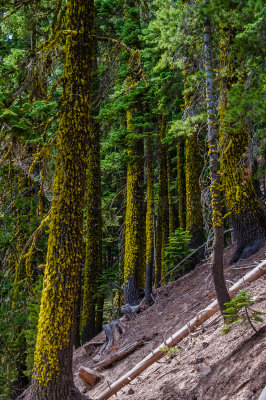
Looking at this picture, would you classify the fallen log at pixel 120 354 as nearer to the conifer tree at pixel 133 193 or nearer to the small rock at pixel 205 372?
the conifer tree at pixel 133 193

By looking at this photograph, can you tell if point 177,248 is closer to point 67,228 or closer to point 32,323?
point 32,323

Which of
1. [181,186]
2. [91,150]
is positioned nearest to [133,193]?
[91,150]

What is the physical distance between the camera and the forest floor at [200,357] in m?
4.51

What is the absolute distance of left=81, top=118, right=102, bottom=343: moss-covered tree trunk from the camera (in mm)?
13938

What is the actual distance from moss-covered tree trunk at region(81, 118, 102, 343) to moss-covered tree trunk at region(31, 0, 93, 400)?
7697 millimetres

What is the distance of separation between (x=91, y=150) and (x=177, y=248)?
517cm

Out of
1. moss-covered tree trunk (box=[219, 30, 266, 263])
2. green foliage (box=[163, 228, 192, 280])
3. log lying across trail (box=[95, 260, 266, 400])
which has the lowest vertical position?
log lying across trail (box=[95, 260, 266, 400])

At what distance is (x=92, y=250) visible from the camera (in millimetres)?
14078

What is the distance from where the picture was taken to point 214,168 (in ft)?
19.2

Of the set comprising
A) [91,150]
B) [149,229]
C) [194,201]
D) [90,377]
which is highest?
[91,150]

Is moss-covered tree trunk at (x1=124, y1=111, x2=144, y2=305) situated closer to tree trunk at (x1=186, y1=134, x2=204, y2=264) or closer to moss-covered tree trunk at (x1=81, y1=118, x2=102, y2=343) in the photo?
tree trunk at (x1=186, y1=134, x2=204, y2=264)

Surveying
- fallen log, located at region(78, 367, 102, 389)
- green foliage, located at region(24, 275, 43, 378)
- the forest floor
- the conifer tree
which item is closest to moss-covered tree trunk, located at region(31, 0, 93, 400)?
the forest floor

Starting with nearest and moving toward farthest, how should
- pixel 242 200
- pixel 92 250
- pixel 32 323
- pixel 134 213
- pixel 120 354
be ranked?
pixel 242 200 < pixel 120 354 < pixel 32 323 < pixel 134 213 < pixel 92 250

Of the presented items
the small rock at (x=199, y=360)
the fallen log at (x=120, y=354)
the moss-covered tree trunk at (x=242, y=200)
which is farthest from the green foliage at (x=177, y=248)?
the small rock at (x=199, y=360)
